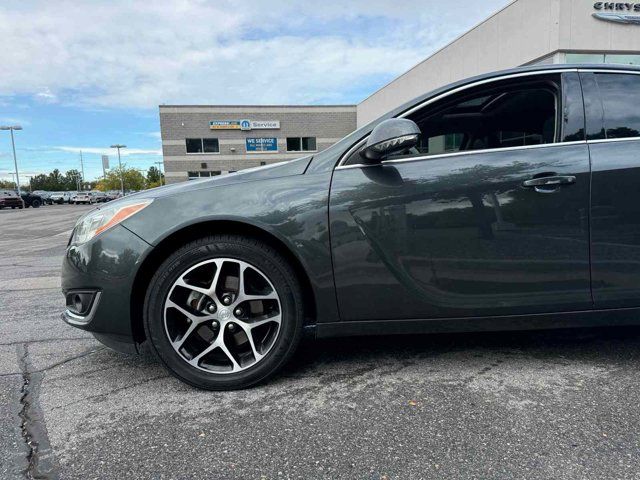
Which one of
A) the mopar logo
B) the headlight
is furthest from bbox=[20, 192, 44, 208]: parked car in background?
the headlight

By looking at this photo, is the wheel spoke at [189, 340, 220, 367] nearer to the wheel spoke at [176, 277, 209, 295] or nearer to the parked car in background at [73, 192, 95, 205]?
the wheel spoke at [176, 277, 209, 295]

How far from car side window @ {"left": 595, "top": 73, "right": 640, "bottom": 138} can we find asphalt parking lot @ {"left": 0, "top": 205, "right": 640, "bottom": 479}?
1367 millimetres

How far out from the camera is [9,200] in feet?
117

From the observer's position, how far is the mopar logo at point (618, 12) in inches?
545

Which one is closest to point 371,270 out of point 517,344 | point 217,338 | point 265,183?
point 265,183

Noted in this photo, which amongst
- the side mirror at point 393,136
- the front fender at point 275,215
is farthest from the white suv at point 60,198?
the side mirror at point 393,136

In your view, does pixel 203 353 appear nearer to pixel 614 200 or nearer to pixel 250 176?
pixel 250 176

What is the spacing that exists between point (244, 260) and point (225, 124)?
35.8 metres

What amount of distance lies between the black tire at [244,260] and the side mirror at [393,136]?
78 cm

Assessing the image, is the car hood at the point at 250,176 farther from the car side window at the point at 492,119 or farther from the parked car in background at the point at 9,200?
the parked car in background at the point at 9,200

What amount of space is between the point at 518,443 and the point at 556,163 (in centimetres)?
142

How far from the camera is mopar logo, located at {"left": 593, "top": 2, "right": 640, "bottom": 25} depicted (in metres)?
13.9

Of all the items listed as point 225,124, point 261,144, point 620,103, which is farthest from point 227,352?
point 225,124

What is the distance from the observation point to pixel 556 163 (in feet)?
Answer: 7.54
